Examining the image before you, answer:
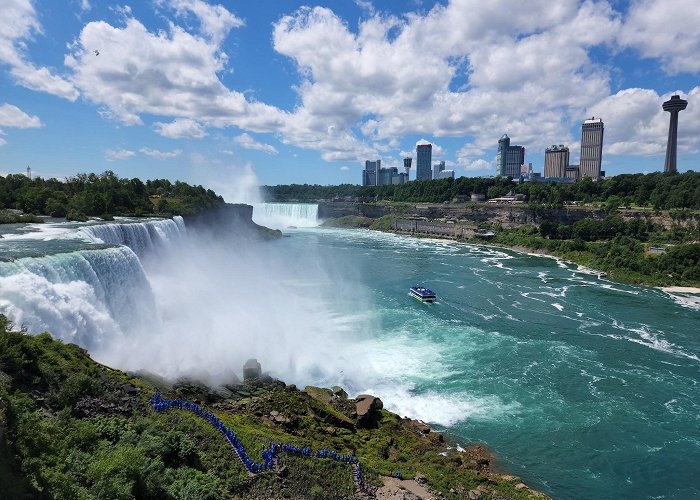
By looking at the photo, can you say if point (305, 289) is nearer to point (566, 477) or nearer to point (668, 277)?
point (566, 477)

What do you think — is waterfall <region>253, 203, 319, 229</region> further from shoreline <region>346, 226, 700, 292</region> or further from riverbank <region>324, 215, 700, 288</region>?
riverbank <region>324, 215, 700, 288</region>

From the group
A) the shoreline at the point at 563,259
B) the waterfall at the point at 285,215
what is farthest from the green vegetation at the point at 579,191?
the waterfall at the point at 285,215

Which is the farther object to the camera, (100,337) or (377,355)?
(377,355)

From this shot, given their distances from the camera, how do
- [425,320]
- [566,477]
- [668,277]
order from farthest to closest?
[668,277]
[425,320]
[566,477]

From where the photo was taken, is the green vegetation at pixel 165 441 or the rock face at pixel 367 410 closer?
the green vegetation at pixel 165 441

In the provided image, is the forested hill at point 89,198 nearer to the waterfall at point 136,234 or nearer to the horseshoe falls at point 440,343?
the waterfall at point 136,234

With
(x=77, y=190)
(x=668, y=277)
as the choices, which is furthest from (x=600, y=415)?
(x=77, y=190)

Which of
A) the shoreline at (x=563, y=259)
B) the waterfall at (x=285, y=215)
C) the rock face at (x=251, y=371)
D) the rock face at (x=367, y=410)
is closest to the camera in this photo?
the rock face at (x=367, y=410)
